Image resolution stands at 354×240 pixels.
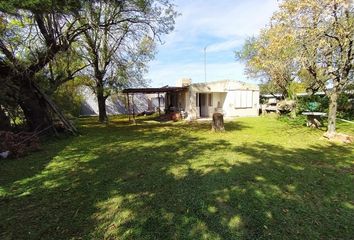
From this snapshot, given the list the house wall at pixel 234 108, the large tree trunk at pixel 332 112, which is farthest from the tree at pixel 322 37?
the house wall at pixel 234 108

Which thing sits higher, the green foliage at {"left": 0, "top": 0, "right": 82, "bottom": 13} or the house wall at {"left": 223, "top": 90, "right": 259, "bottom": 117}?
the green foliage at {"left": 0, "top": 0, "right": 82, "bottom": 13}

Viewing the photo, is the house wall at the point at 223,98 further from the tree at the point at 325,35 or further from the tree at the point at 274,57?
the tree at the point at 325,35

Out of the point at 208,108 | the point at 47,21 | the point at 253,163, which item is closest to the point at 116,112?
the point at 208,108

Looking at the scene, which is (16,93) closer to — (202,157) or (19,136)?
(19,136)

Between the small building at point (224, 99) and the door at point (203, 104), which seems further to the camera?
the door at point (203, 104)

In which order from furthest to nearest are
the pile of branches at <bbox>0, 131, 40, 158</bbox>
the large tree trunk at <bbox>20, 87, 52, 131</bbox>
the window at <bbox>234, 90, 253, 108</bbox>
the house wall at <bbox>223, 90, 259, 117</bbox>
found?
1. the window at <bbox>234, 90, 253, 108</bbox>
2. the house wall at <bbox>223, 90, 259, 117</bbox>
3. the large tree trunk at <bbox>20, 87, 52, 131</bbox>
4. the pile of branches at <bbox>0, 131, 40, 158</bbox>

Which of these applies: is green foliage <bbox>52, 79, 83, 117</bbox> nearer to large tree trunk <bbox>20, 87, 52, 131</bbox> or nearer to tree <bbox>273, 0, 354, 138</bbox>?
large tree trunk <bbox>20, 87, 52, 131</bbox>

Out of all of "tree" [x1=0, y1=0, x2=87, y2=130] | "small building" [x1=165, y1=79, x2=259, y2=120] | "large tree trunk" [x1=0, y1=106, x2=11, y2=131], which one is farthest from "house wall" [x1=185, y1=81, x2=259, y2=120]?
"large tree trunk" [x1=0, y1=106, x2=11, y2=131]

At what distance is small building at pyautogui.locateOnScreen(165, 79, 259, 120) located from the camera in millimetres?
19391

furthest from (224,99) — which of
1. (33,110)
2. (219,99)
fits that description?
(33,110)

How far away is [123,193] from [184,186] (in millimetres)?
1151

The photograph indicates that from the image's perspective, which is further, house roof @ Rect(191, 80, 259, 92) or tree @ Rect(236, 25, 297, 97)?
house roof @ Rect(191, 80, 259, 92)

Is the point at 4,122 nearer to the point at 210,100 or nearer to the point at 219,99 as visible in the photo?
the point at 210,100

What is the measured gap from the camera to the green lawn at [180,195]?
3.21 meters
